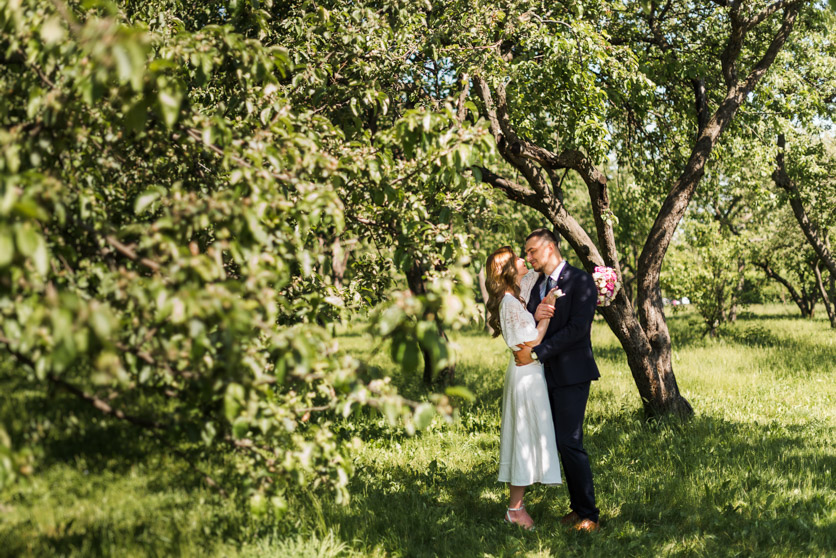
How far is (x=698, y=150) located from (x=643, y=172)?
75.1 inches

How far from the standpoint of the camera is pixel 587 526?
509 cm

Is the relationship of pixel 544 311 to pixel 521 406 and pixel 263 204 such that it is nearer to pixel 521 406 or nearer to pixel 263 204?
pixel 521 406

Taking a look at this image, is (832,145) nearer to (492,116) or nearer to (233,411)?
(492,116)

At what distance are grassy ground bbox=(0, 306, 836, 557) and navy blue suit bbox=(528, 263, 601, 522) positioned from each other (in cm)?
43

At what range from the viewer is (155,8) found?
19.8 feet

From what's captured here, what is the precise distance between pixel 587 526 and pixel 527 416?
1.02m

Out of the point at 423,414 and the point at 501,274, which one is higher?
the point at 501,274

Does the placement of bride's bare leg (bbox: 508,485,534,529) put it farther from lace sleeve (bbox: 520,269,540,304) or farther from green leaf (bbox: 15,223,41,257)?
green leaf (bbox: 15,223,41,257)

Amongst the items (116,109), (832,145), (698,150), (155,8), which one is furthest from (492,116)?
(832,145)

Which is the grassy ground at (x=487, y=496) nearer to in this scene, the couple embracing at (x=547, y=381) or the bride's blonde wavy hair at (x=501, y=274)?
the couple embracing at (x=547, y=381)

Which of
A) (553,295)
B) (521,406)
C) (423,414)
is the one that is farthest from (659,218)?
(423,414)

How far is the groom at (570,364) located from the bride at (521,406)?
93 mm

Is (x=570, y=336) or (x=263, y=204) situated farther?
(x=570, y=336)

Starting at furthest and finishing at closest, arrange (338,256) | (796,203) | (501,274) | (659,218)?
(796,203), (659,218), (501,274), (338,256)
